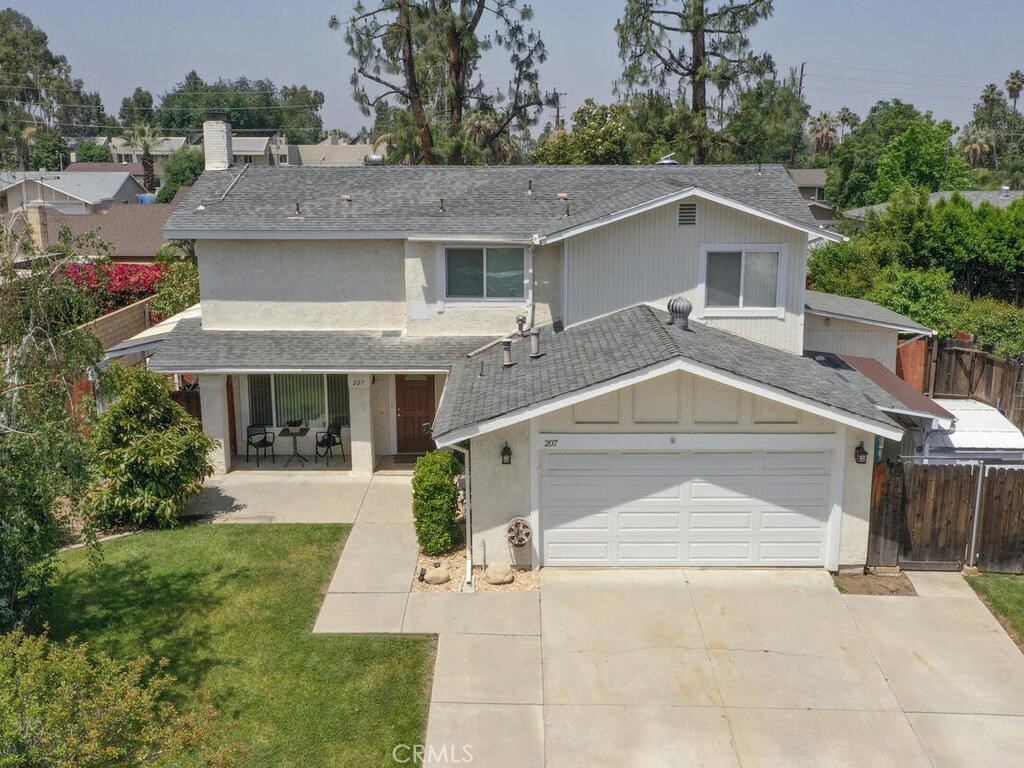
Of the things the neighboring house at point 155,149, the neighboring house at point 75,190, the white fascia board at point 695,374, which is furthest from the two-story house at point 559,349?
the neighboring house at point 155,149

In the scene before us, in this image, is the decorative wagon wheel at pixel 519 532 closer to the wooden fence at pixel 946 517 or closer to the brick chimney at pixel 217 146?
the wooden fence at pixel 946 517

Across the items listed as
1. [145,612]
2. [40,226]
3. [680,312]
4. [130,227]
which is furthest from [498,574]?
[130,227]

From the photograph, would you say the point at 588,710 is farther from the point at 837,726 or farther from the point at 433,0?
the point at 433,0

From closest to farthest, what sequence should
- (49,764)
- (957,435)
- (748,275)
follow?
(49,764) → (748,275) → (957,435)

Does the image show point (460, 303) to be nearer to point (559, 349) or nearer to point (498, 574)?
point (559, 349)

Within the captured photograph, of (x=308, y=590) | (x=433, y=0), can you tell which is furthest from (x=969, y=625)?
(x=433, y=0)

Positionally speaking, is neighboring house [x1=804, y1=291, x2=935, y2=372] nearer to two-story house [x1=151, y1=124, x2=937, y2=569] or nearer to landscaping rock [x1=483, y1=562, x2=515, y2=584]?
two-story house [x1=151, y1=124, x2=937, y2=569]
